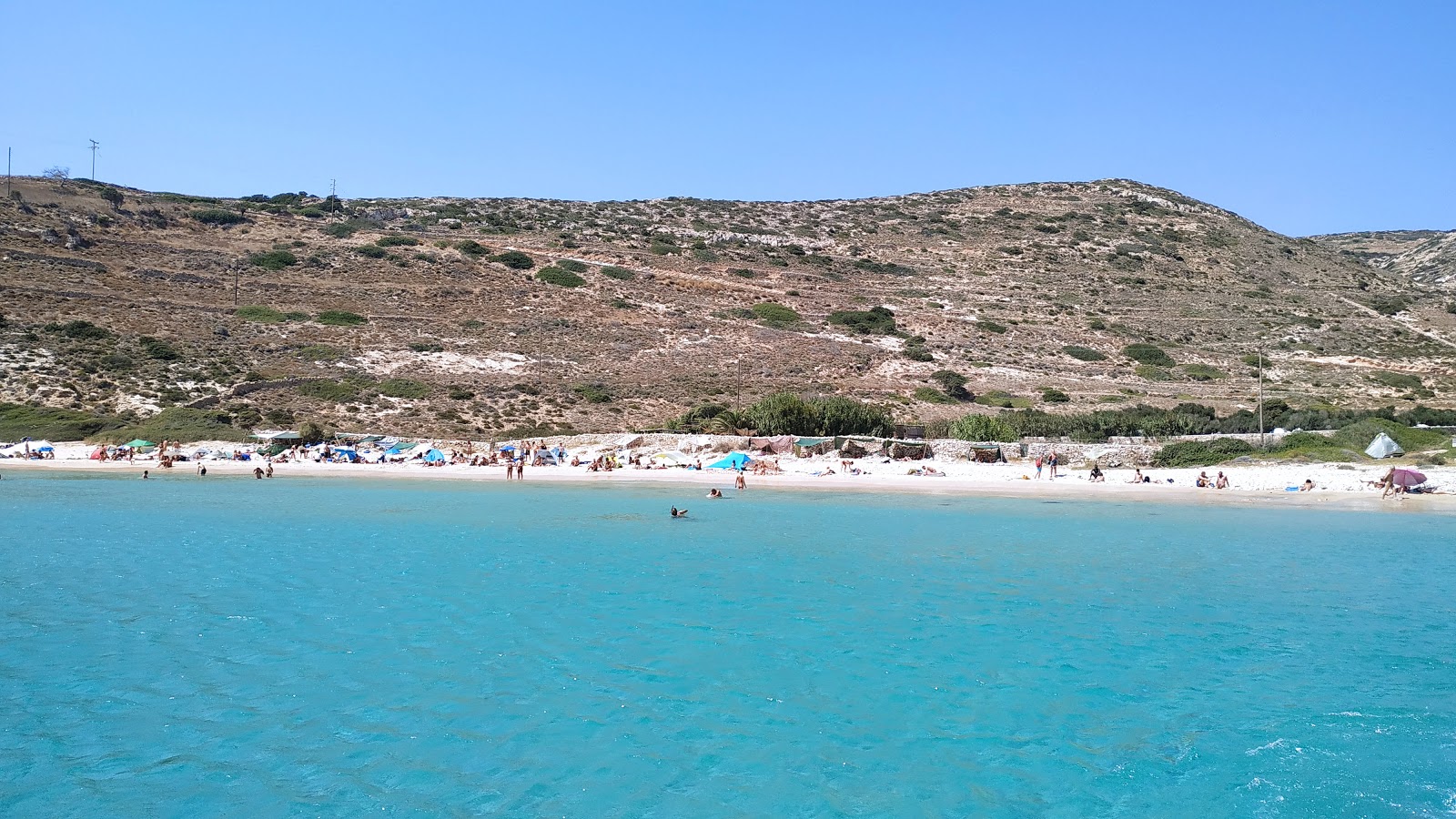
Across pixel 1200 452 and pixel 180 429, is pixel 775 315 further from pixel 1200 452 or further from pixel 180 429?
→ pixel 180 429

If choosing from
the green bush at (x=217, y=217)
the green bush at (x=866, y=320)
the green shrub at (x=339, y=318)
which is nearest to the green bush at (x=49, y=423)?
the green shrub at (x=339, y=318)

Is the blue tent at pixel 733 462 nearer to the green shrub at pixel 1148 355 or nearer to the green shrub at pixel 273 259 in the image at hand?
the green shrub at pixel 1148 355

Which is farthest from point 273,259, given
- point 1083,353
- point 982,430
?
point 1083,353

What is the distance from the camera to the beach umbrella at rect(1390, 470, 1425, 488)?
28969mm

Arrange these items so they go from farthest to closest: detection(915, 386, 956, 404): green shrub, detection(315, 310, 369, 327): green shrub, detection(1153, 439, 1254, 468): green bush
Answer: detection(315, 310, 369, 327): green shrub < detection(915, 386, 956, 404): green shrub < detection(1153, 439, 1254, 468): green bush

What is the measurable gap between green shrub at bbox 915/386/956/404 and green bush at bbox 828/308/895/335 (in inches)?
486

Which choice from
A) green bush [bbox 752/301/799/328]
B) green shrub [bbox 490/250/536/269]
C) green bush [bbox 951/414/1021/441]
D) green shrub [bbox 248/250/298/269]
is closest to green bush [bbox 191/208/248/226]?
green shrub [bbox 248/250/298/269]

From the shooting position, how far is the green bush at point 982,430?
136 ft

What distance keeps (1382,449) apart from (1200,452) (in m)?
5.85

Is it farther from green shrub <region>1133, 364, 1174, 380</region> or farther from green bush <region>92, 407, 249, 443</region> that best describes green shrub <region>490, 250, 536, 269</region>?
green shrub <region>1133, 364, 1174, 380</region>

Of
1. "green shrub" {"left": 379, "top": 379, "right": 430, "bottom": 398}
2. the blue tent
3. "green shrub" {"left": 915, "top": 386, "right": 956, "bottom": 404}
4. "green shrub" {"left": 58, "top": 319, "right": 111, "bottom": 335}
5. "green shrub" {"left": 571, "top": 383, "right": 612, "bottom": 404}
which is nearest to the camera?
the blue tent

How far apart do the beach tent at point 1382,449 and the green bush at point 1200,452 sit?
3795mm

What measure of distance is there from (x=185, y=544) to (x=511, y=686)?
12410mm

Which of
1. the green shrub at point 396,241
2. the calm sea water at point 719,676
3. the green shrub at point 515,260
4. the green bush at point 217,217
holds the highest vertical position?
the green bush at point 217,217
